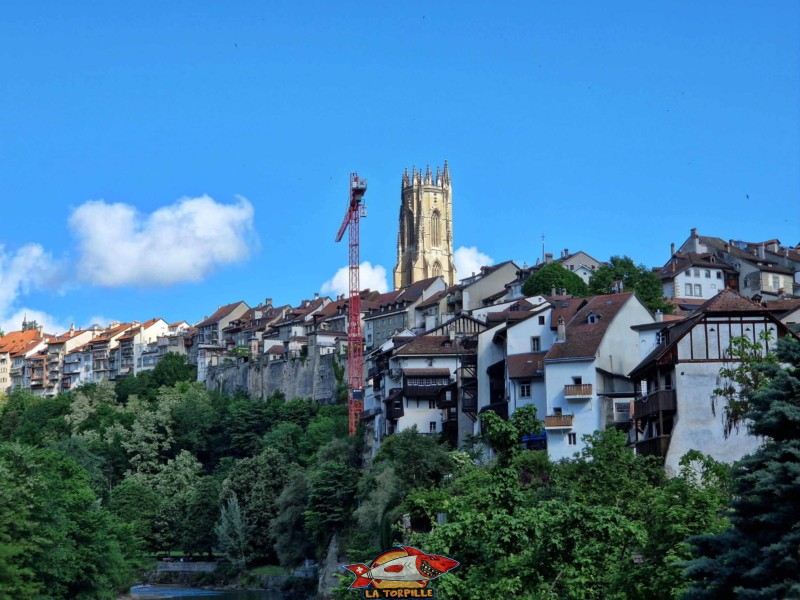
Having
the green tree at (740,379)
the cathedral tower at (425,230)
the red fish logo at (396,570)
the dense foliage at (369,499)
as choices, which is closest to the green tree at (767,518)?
the dense foliage at (369,499)

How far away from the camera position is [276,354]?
12119cm

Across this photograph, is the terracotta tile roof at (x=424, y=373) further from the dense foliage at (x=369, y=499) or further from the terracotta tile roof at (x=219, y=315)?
the terracotta tile roof at (x=219, y=315)

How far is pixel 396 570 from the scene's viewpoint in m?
18.4

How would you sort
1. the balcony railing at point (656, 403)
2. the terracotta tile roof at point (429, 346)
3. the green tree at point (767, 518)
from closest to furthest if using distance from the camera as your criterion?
the green tree at point (767, 518) < the balcony railing at point (656, 403) < the terracotta tile roof at point (429, 346)

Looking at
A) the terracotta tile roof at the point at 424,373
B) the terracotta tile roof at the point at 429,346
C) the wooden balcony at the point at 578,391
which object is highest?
the terracotta tile roof at the point at 429,346

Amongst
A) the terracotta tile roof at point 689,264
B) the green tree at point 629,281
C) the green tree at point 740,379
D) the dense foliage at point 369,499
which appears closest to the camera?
the dense foliage at point 369,499

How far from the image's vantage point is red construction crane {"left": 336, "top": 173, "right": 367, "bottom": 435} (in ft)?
299

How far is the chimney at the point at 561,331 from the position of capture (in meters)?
56.1

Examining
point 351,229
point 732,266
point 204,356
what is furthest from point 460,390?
point 204,356

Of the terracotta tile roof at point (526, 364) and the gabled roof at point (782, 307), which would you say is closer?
the terracotta tile roof at point (526, 364)

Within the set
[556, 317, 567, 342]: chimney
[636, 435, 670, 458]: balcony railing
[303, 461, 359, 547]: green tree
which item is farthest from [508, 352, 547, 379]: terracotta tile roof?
[303, 461, 359, 547]: green tree

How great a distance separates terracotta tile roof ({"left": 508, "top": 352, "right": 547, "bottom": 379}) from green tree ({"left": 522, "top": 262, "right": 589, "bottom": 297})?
86.3ft

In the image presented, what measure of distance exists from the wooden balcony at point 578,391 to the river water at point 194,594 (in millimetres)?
25901

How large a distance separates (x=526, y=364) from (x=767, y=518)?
38.0 meters
